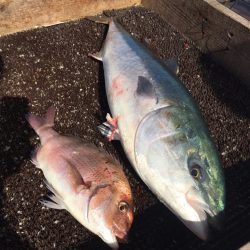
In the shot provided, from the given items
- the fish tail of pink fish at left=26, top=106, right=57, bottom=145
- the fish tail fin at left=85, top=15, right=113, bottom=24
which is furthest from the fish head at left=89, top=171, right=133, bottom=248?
the fish tail fin at left=85, top=15, right=113, bottom=24

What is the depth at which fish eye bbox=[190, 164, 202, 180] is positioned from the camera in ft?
8.81

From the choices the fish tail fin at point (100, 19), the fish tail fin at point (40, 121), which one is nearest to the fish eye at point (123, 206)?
the fish tail fin at point (40, 121)

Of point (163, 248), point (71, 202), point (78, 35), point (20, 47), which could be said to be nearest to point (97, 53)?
point (78, 35)

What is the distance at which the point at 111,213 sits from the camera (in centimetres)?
257

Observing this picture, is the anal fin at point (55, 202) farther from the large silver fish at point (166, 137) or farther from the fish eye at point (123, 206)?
the large silver fish at point (166, 137)

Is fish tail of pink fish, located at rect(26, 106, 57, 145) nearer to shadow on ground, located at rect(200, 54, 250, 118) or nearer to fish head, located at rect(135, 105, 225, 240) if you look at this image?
fish head, located at rect(135, 105, 225, 240)

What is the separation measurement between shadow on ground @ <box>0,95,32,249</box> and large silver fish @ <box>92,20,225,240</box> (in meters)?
0.72

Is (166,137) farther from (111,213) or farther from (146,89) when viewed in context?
(111,213)

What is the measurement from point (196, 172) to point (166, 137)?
360 millimetres

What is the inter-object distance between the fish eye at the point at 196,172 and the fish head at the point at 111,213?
0.51 metres

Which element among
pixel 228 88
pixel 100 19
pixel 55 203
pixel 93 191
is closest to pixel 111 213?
pixel 93 191

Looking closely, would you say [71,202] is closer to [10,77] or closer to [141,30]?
[10,77]

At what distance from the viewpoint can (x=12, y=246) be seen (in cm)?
265

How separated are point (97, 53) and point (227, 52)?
4.88 ft
